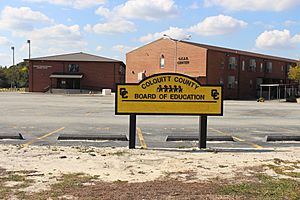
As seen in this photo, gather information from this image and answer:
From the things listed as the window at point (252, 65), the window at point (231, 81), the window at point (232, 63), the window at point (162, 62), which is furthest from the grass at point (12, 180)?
the window at point (252, 65)

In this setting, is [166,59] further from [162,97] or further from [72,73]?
[162,97]

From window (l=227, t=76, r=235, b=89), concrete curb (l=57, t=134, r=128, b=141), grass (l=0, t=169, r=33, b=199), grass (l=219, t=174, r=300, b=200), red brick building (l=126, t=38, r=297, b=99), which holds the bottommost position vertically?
grass (l=0, t=169, r=33, b=199)

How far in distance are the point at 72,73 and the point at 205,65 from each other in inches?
1181

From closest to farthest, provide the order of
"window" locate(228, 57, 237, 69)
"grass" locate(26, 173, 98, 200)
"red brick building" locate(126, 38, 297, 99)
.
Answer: "grass" locate(26, 173, 98, 200) → "red brick building" locate(126, 38, 297, 99) → "window" locate(228, 57, 237, 69)

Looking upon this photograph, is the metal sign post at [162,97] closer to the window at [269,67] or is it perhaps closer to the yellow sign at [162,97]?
the yellow sign at [162,97]

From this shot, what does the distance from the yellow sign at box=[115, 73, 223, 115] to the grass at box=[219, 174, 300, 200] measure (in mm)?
3835

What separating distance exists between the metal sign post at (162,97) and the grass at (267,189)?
12.5ft

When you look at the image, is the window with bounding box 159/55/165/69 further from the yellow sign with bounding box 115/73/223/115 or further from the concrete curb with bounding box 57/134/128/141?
the yellow sign with bounding box 115/73/223/115

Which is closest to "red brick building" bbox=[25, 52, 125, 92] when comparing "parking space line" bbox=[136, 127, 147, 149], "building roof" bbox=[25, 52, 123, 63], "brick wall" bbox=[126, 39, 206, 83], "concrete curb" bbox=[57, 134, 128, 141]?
"building roof" bbox=[25, 52, 123, 63]

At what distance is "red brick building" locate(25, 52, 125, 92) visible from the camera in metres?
78.3

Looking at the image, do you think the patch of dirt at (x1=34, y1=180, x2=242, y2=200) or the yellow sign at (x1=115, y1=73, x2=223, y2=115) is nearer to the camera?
the patch of dirt at (x1=34, y1=180, x2=242, y2=200)

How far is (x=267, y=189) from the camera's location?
5.93 m

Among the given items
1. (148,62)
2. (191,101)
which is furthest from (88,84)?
(191,101)

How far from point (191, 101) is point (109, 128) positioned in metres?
5.34
